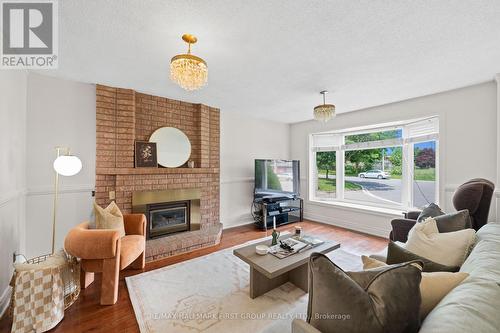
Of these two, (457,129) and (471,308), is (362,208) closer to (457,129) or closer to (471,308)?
(457,129)

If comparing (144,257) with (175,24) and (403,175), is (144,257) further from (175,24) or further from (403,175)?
(403,175)

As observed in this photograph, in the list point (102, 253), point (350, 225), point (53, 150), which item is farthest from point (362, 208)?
point (53, 150)

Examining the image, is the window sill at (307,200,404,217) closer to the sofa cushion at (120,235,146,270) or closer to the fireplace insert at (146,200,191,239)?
the fireplace insert at (146,200,191,239)

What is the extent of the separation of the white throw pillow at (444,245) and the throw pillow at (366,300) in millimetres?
810

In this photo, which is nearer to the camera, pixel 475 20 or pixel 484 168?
pixel 475 20

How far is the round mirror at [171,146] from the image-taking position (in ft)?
11.0

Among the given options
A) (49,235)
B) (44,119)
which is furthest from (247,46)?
(49,235)

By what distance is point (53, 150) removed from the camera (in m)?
2.61

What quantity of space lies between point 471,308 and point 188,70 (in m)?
1.94

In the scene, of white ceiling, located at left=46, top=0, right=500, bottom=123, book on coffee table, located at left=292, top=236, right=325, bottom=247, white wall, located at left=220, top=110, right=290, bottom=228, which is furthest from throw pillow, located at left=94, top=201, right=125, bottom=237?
white wall, located at left=220, top=110, right=290, bottom=228

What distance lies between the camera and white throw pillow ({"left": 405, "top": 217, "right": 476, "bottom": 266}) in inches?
51.3

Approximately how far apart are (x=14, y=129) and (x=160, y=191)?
1.71 m

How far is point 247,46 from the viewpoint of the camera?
74.0 inches

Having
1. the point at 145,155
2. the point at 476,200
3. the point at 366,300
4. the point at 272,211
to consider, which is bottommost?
the point at 272,211
